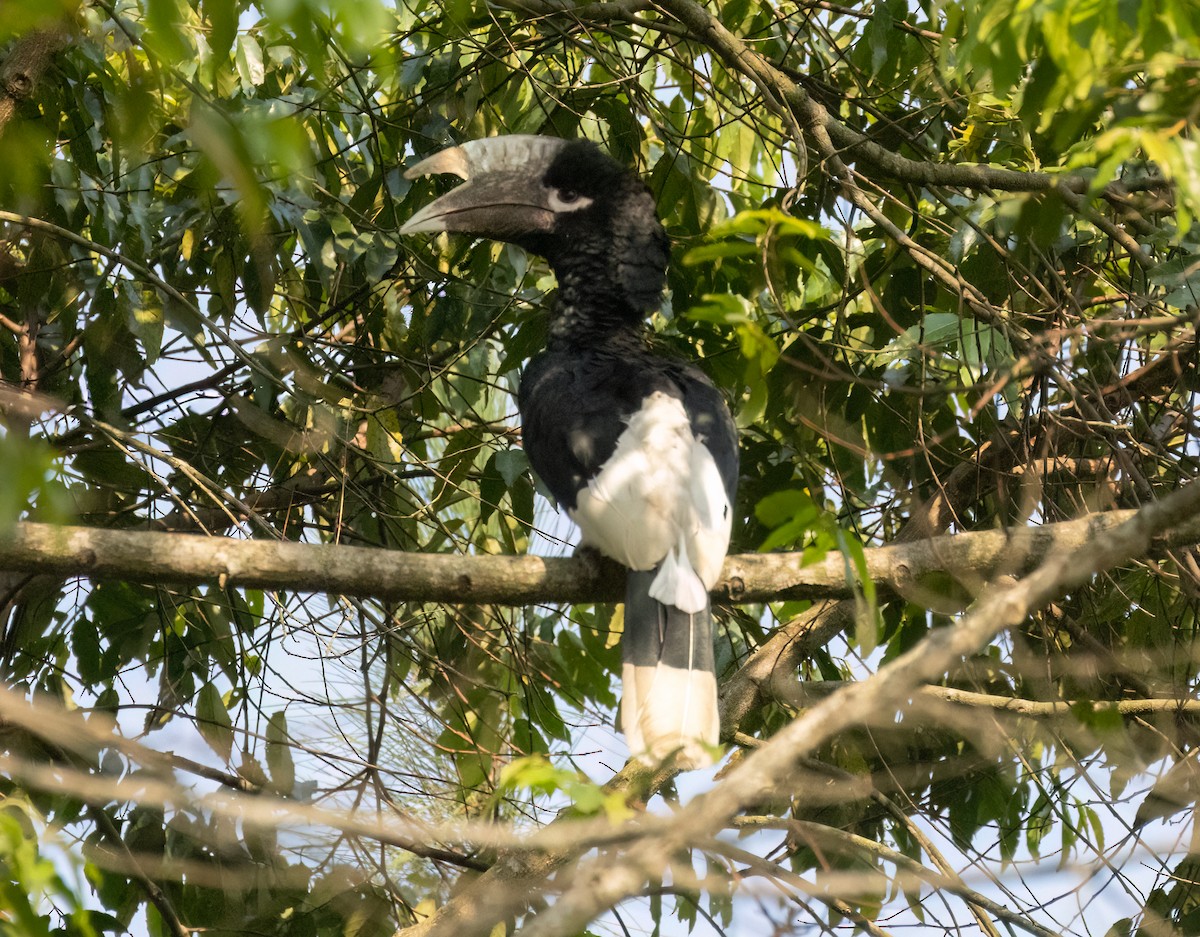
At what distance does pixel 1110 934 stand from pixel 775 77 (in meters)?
1.88

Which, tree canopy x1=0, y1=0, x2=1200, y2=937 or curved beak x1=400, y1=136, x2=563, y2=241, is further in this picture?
curved beak x1=400, y1=136, x2=563, y2=241

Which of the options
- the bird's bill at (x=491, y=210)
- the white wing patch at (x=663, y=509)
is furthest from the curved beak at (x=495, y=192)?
the white wing patch at (x=663, y=509)

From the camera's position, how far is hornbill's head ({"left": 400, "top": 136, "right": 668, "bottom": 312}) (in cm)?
327

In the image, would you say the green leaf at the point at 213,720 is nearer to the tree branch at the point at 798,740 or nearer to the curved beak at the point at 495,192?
the curved beak at the point at 495,192

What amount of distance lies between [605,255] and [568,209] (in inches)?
8.9

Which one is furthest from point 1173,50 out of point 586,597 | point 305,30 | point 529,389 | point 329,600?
point 329,600

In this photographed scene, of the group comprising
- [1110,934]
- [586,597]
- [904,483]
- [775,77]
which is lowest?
[1110,934]

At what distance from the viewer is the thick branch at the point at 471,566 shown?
6.26ft

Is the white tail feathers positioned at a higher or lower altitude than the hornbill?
lower

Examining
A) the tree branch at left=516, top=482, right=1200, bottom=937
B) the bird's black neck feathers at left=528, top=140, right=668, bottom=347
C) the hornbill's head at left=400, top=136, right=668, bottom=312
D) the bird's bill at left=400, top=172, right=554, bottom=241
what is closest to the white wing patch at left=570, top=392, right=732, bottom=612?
the bird's black neck feathers at left=528, top=140, right=668, bottom=347

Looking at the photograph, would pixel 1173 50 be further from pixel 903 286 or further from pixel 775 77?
pixel 903 286

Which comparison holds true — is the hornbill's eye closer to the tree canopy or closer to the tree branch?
the tree canopy

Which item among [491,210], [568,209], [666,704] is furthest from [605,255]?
[666,704]

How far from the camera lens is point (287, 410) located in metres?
3.35
